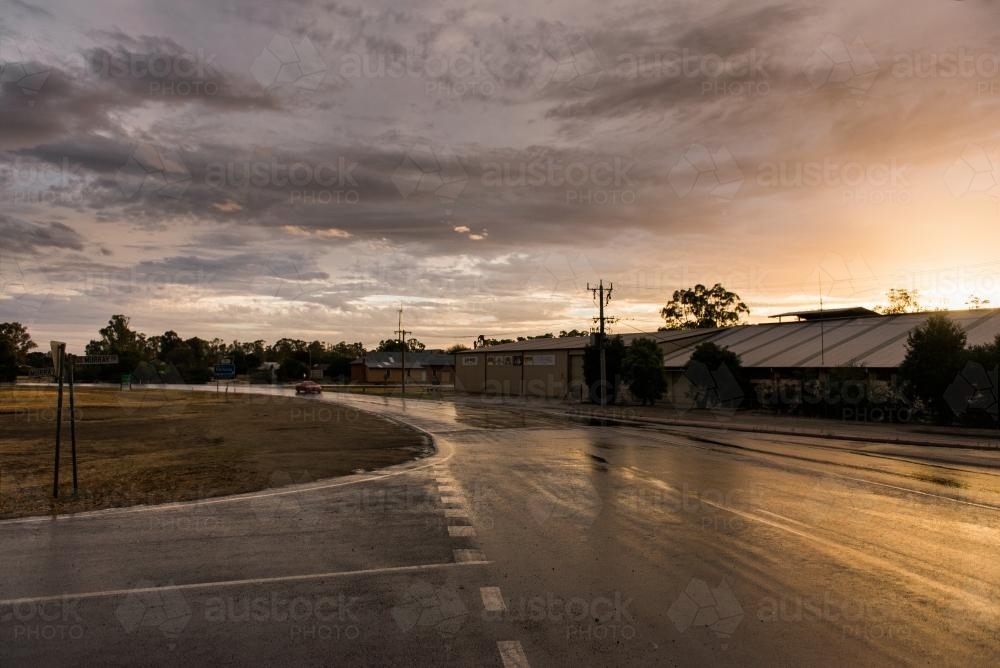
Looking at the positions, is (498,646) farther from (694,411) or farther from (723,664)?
(694,411)

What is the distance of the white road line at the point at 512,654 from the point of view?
193 inches

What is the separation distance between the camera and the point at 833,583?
267 inches

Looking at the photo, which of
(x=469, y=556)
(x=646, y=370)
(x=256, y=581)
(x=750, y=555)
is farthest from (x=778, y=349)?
(x=256, y=581)

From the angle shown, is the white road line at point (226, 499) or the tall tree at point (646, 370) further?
the tall tree at point (646, 370)

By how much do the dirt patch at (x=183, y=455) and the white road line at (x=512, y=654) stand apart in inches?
346

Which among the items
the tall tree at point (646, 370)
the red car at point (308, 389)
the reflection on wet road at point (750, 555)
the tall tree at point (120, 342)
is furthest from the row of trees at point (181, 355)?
the reflection on wet road at point (750, 555)

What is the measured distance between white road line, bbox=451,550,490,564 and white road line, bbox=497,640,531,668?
232 cm

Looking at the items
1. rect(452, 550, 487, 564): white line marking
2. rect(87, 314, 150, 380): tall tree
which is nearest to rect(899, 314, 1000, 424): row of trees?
rect(452, 550, 487, 564): white line marking

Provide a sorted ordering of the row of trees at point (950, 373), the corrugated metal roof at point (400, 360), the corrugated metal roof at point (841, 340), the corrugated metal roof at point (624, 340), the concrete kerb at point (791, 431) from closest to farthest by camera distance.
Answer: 1. the concrete kerb at point (791, 431)
2. the row of trees at point (950, 373)
3. the corrugated metal roof at point (841, 340)
4. the corrugated metal roof at point (624, 340)
5. the corrugated metal roof at point (400, 360)

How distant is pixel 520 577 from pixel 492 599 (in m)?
0.75

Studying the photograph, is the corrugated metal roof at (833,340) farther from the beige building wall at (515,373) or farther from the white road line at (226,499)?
the white road line at (226,499)

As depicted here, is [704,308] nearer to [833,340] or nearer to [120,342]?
[833,340]

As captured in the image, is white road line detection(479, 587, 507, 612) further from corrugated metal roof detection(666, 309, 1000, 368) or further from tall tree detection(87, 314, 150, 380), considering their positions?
tall tree detection(87, 314, 150, 380)

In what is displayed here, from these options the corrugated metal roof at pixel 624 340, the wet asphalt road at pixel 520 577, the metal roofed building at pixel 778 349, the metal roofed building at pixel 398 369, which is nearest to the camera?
the wet asphalt road at pixel 520 577
